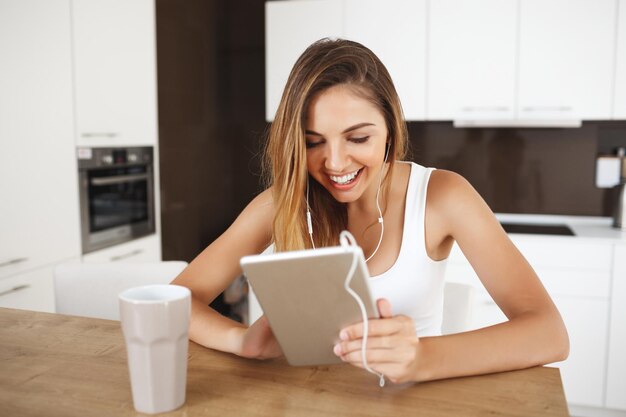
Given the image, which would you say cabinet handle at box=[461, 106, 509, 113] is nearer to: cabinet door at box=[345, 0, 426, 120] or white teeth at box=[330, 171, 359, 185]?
cabinet door at box=[345, 0, 426, 120]

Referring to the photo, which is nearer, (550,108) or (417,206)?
(417,206)

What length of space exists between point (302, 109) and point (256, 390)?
0.56 m

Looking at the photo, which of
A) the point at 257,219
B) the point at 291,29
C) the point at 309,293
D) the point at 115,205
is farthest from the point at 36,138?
the point at 309,293

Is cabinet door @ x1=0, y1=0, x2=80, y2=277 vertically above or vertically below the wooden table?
above

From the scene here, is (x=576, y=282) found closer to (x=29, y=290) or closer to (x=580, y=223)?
(x=580, y=223)

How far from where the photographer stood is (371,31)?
2998 mm

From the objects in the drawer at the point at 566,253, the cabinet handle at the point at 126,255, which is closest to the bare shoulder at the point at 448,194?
the drawer at the point at 566,253

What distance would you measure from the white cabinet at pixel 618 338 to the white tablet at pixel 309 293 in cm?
226

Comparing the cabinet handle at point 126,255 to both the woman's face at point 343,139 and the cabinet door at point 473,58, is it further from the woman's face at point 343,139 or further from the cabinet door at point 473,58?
the cabinet door at point 473,58

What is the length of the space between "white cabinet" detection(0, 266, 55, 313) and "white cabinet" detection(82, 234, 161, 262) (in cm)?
21

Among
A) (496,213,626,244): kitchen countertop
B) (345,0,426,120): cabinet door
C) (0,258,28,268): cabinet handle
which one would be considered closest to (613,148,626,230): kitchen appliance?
(496,213,626,244): kitchen countertop

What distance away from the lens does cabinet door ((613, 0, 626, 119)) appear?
2.68 metres

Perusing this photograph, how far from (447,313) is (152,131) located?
6.07 feet

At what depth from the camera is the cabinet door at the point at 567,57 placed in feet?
8.92
